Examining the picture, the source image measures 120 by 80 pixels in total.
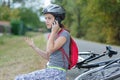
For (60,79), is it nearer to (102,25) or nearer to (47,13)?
(47,13)

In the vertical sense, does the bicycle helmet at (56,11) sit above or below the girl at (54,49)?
above

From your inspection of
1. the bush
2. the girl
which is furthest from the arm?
the bush

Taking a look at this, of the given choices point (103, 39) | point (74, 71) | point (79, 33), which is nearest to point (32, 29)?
point (79, 33)

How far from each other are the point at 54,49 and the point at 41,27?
135 m

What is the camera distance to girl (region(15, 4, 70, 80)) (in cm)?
510

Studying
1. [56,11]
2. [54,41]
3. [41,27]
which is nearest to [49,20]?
[56,11]

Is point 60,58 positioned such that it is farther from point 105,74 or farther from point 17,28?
point 17,28

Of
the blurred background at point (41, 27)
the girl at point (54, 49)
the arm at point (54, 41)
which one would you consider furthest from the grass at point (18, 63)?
the arm at point (54, 41)

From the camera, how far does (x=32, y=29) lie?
134500 mm

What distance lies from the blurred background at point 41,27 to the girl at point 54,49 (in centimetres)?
98

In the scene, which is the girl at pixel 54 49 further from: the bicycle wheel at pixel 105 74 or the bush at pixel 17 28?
the bush at pixel 17 28

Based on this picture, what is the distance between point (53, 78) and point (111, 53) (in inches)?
64.4

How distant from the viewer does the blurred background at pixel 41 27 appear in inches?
582

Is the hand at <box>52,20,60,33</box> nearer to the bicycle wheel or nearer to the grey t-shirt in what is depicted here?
the grey t-shirt
